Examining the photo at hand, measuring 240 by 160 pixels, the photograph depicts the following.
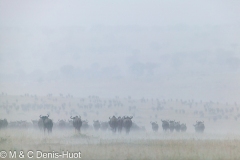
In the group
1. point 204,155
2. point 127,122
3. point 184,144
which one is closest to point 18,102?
point 127,122

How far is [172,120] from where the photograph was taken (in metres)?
38.0

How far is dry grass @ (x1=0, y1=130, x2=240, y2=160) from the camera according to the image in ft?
62.5

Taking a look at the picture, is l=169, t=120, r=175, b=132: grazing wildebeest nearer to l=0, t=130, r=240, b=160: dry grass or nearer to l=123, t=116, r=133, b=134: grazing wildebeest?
l=123, t=116, r=133, b=134: grazing wildebeest

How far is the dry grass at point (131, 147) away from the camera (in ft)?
62.5

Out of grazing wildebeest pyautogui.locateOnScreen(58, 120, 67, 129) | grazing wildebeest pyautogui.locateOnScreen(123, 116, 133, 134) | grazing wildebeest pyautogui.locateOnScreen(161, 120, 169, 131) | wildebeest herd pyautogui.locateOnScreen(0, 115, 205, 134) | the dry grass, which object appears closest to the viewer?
the dry grass

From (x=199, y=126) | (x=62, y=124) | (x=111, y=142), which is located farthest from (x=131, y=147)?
(x=199, y=126)

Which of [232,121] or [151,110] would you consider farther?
[151,110]

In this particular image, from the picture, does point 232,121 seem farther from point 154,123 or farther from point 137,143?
point 137,143

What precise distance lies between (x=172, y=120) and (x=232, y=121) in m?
4.26

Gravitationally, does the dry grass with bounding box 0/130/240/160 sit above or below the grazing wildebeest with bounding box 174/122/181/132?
below

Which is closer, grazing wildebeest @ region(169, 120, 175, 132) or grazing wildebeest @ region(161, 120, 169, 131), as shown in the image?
grazing wildebeest @ region(161, 120, 169, 131)

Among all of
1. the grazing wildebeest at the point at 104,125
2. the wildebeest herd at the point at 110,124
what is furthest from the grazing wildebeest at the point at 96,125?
the grazing wildebeest at the point at 104,125

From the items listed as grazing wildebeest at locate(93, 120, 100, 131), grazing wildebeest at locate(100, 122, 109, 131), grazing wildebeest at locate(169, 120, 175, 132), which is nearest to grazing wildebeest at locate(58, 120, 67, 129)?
grazing wildebeest at locate(93, 120, 100, 131)

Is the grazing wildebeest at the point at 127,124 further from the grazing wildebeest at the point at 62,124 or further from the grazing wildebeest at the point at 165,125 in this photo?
the grazing wildebeest at the point at 62,124
